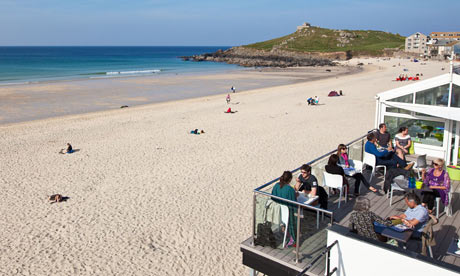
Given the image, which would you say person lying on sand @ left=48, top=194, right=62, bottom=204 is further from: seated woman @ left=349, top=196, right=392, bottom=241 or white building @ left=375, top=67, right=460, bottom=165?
white building @ left=375, top=67, right=460, bottom=165

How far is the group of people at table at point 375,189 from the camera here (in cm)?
539

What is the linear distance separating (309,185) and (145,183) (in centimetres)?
621

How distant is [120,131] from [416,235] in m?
15.7

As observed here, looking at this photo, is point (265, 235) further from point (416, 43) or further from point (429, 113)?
point (416, 43)

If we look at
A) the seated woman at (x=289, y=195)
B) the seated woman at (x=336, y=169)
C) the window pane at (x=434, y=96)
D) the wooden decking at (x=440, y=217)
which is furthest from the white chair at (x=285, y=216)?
the window pane at (x=434, y=96)

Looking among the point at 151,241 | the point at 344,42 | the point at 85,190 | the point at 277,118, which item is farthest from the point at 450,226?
the point at 344,42

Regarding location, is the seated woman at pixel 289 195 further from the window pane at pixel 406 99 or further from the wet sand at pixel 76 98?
the wet sand at pixel 76 98

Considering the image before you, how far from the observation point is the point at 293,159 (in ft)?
44.8

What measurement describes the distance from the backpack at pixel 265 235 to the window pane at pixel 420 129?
241 inches

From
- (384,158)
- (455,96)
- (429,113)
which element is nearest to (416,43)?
(455,96)

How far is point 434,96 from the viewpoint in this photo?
945 centimetres

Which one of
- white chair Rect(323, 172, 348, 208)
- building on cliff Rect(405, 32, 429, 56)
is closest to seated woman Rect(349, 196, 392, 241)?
white chair Rect(323, 172, 348, 208)

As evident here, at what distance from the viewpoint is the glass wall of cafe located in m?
9.23

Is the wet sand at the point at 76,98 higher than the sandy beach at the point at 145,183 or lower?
higher
